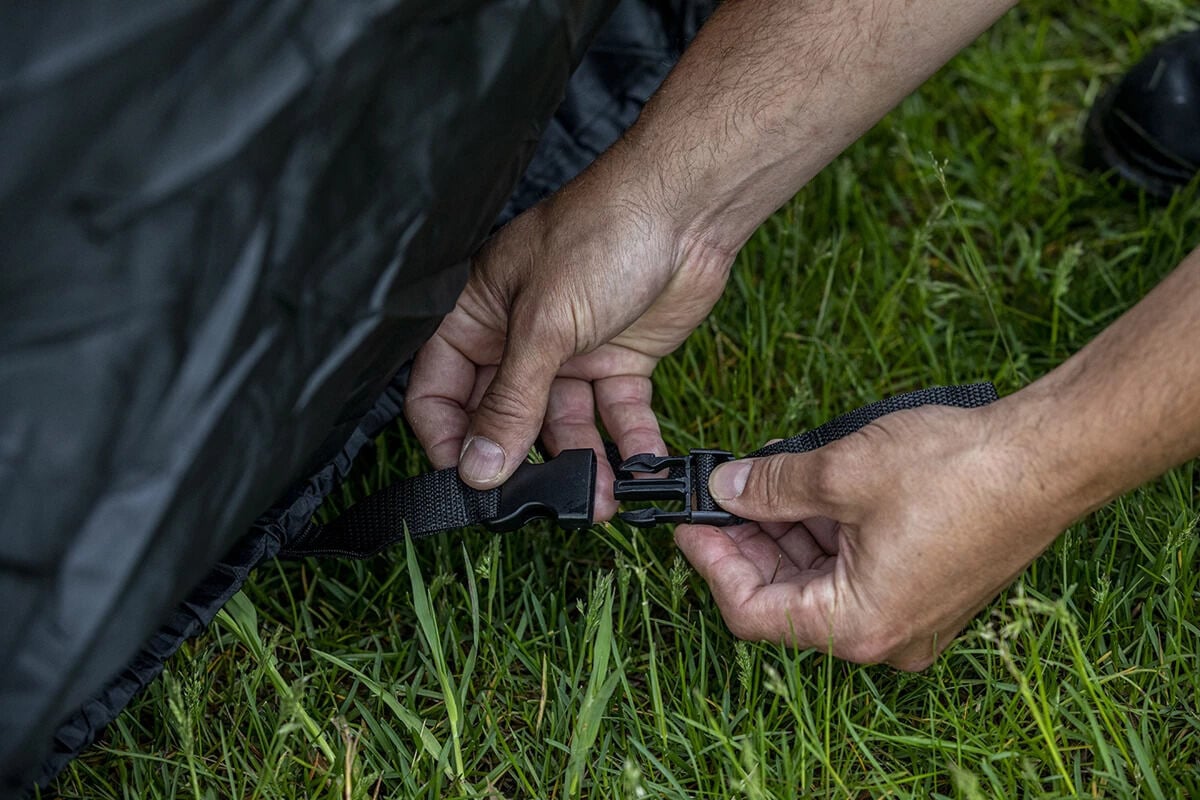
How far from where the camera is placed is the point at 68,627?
1.04 meters

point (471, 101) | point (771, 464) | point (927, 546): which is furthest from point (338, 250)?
point (927, 546)

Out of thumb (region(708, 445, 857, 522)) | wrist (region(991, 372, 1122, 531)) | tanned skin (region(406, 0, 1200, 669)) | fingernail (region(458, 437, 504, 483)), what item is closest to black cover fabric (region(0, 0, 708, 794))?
fingernail (region(458, 437, 504, 483))

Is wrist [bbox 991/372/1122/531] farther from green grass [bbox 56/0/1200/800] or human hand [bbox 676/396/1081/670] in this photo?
green grass [bbox 56/0/1200/800]

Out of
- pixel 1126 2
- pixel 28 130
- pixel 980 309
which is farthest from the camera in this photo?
pixel 1126 2

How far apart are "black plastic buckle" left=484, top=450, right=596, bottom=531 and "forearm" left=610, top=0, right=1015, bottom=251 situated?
0.43 m

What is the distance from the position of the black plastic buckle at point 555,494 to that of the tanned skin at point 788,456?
0.13ft

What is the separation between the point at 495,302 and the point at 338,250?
0.53 metres

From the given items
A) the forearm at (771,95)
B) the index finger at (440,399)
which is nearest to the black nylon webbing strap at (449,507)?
the index finger at (440,399)

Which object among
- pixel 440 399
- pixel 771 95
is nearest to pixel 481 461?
pixel 440 399

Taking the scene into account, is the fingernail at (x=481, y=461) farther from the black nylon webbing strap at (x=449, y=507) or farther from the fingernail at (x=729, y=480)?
the fingernail at (x=729, y=480)

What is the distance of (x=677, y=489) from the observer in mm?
1500

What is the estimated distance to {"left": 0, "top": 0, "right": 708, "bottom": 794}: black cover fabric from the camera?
3.34 ft

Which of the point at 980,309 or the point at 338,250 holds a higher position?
the point at 338,250

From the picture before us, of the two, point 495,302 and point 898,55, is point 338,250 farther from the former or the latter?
point 898,55
